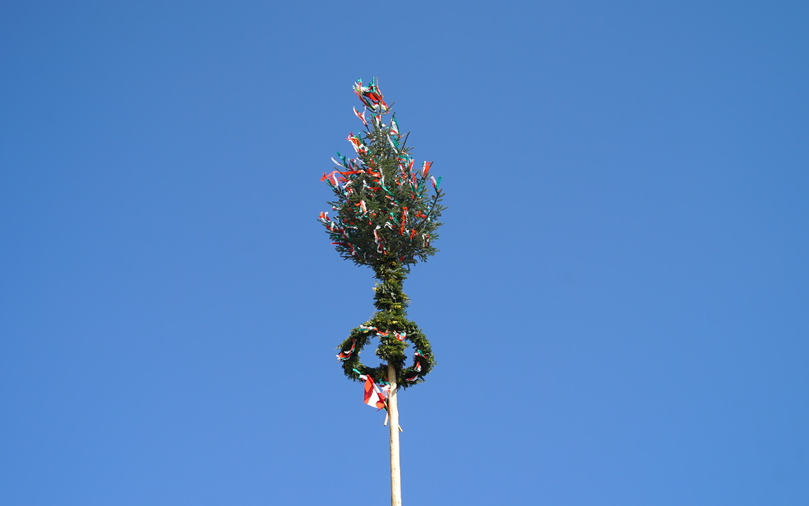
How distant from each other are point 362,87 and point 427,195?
15.3ft

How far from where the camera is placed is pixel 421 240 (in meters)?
26.6

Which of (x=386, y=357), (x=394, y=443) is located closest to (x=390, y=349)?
(x=386, y=357)

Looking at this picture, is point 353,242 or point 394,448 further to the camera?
point 353,242

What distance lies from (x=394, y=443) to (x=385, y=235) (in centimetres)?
641

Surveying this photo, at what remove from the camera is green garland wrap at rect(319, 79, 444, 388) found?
2480 centimetres

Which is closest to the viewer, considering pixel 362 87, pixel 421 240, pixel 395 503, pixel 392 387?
pixel 395 503

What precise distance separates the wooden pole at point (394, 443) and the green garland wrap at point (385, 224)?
1.60 feet

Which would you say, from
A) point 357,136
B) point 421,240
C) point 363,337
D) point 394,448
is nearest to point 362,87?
point 357,136

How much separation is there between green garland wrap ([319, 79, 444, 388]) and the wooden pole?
0.49 metres

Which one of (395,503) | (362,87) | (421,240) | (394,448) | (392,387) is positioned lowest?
(395,503)

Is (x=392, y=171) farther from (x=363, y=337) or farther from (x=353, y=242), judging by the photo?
(x=363, y=337)

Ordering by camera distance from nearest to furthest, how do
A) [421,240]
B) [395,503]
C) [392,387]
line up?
[395,503], [392,387], [421,240]

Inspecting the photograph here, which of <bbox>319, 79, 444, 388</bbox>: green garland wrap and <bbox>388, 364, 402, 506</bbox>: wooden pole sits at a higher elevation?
<bbox>319, 79, 444, 388</bbox>: green garland wrap

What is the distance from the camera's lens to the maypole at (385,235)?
24.6 meters
